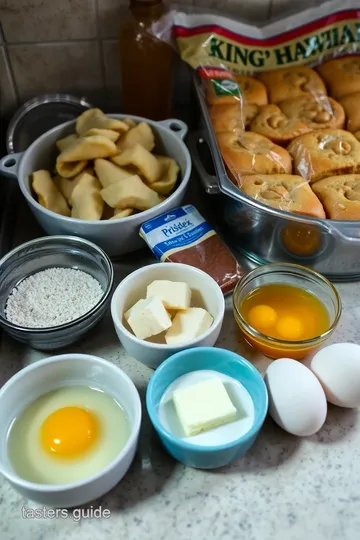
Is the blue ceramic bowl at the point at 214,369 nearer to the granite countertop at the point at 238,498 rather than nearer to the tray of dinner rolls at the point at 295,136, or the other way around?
the granite countertop at the point at 238,498

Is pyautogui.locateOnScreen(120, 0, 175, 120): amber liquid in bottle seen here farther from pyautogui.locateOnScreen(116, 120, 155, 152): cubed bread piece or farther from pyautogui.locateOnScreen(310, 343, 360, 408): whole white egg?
pyautogui.locateOnScreen(310, 343, 360, 408): whole white egg

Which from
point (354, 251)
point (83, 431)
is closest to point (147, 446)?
point (83, 431)

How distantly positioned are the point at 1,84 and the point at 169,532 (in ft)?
2.53

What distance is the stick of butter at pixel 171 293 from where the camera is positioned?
701mm

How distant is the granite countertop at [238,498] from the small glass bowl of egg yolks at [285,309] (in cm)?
9

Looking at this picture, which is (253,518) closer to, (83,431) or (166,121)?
(83,431)

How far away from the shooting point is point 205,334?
662 millimetres

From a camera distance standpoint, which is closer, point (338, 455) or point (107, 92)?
point (338, 455)

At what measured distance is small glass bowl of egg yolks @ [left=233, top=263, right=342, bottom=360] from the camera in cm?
A: 69

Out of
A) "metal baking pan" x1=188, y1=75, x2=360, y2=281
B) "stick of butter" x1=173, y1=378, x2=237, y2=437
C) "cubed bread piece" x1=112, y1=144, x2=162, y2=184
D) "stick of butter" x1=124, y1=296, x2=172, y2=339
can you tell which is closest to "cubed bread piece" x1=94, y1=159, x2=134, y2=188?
"cubed bread piece" x1=112, y1=144, x2=162, y2=184

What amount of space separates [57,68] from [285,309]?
575 mm

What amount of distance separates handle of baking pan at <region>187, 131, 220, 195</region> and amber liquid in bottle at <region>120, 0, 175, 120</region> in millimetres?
87

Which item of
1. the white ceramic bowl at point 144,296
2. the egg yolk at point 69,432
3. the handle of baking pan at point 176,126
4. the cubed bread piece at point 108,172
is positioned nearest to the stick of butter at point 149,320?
the white ceramic bowl at point 144,296

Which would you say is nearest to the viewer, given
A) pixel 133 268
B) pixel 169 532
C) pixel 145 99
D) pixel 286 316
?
pixel 169 532
